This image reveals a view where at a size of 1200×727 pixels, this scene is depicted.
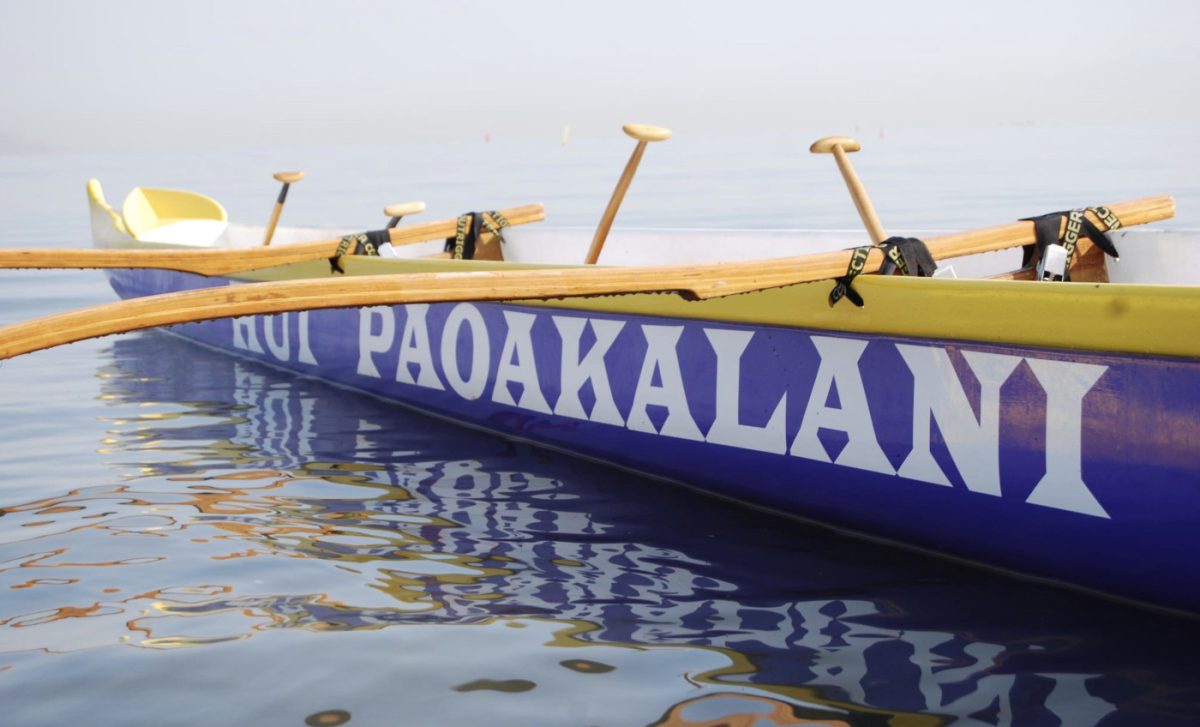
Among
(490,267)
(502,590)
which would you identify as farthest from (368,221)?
(502,590)

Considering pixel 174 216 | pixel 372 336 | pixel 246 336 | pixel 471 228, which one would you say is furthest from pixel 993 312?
pixel 174 216

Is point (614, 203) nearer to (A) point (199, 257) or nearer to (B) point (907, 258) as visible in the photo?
(A) point (199, 257)

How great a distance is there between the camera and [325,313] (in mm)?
6539

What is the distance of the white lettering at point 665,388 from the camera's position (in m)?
4.32

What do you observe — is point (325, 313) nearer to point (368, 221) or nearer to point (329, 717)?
point (329, 717)

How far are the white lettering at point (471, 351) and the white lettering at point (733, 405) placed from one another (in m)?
1.43

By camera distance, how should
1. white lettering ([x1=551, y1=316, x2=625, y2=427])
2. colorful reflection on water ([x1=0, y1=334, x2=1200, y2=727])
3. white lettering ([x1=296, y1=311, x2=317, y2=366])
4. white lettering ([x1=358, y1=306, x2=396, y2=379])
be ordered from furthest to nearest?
white lettering ([x1=296, y1=311, x2=317, y2=366]) < white lettering ([x1=358, y1=306, x2=396, y2=379]) < white lettering ([x1=551, y1=316, x2=625, y2=427]) < colorful reflection on water ([x1=0, y1=334, x2=1200, y2=727])

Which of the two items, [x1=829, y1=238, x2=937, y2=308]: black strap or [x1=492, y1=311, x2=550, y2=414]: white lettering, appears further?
[x1=492, y1=311, x2=550, y2=414]: white lettering

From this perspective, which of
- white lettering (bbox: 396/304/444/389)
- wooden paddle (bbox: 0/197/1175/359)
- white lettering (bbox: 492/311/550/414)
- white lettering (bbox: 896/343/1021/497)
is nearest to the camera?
wooden paddle (bbox: 0/197/1175/359)

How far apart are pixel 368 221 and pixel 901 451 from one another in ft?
60.7

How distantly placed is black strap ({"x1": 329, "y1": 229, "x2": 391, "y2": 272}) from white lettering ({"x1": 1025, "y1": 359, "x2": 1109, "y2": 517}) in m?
3.77

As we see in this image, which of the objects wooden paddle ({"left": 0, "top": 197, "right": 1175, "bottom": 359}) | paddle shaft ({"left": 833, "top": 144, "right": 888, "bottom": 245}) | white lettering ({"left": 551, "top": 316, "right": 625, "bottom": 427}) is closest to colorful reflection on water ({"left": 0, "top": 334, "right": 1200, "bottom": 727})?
white lettering ({"left": 551, "top": 316, "right": 625, "bottom": 427})

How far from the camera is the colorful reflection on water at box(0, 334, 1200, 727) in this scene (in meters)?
2.79

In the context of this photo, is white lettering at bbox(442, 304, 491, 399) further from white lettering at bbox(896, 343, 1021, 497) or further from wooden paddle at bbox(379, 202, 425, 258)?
white lettering at bbox(896, 343, 1021, 497)
